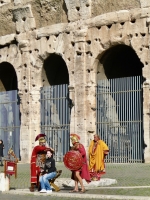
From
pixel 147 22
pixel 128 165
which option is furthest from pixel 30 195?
pixel 147 22

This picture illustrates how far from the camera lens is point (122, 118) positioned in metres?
23.6

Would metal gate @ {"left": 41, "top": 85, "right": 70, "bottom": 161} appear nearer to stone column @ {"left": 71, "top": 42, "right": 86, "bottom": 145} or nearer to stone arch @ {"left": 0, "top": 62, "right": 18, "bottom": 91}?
stone column @ {"left": 71, "top": 42, "right": 86, "bottom": 145}

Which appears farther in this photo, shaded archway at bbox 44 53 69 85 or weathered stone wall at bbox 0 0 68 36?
shaded archway at bbox 44 53 69 85

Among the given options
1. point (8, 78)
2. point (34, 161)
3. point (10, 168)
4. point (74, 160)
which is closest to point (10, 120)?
point (8, 78)

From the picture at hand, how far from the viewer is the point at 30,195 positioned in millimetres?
14141

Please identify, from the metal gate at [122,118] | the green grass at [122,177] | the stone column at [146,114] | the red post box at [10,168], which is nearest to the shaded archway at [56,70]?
the metal gate at [122,118]

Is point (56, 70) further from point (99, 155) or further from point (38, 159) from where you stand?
point (38, 159)

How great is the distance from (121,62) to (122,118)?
2678 millimetres

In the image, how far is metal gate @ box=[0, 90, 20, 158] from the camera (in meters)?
27.6

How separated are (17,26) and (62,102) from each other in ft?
13.2

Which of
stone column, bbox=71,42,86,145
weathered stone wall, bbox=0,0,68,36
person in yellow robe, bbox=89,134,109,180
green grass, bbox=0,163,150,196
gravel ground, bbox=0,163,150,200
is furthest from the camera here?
weathered stone wall, bbox=0,0,68,36

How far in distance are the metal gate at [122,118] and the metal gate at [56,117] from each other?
1.63 metres

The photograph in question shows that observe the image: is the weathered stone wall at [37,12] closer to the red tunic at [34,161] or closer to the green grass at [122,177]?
the green grass at [122,177]

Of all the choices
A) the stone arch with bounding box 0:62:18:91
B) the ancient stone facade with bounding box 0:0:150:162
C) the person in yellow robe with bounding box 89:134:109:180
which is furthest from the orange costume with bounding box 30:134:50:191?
the stone arch with bounding box 0:62:18:91
